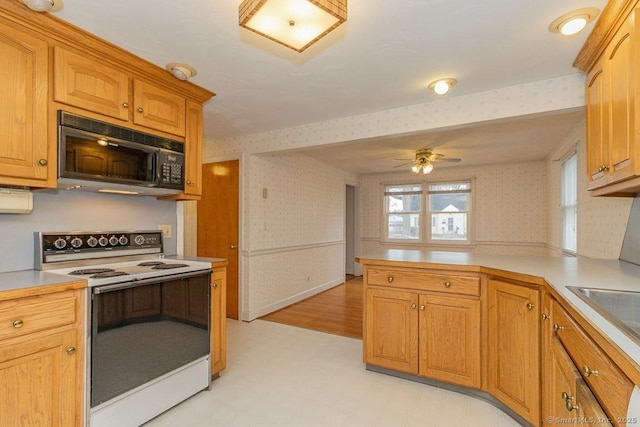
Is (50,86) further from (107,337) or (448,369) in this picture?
(448,369)

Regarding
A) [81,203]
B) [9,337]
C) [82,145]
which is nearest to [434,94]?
[82,145]

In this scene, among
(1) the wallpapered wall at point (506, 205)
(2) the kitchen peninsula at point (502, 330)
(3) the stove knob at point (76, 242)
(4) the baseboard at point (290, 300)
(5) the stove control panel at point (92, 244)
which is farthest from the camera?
(1) the wallpapered wall at point (506, 205)

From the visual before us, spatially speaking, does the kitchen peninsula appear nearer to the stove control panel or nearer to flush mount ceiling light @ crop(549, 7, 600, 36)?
flush mount ceiling light @ crop(549, 7, 600, 36)

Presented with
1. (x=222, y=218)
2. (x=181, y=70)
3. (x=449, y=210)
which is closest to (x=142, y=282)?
(x=181, y=70)

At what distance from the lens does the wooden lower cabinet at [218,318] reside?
2348 mm

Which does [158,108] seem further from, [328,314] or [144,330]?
[328,314]

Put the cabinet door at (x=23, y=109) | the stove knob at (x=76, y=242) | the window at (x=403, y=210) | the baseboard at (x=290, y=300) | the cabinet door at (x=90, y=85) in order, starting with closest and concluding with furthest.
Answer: the cabinet door at (x=23, y=109), the cabinet door at (x=90, y=85), the stove knob at (x=76, y=242), the baseboard at (x=290, y=300), the window at (x=403, y=210)

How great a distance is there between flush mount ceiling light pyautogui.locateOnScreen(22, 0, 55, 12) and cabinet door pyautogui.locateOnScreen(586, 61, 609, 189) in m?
2.91

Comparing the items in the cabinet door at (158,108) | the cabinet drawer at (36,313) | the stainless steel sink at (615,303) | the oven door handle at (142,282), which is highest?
the cabinet door at (158,108)

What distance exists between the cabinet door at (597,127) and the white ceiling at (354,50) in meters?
0.22

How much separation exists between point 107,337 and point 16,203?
2.89ft

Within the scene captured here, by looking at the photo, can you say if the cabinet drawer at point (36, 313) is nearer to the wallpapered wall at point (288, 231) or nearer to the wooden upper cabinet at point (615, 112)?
the wallpapered wall at point (288, 231)

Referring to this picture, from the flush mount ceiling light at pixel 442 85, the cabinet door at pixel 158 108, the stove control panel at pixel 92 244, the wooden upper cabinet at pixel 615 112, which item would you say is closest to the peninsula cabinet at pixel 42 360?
the stove control panel at pixel 92 244

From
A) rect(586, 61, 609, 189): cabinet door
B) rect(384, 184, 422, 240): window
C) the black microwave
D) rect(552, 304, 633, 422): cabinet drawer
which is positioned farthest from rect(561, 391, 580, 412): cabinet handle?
rect(384, 184, 422, 240): window
